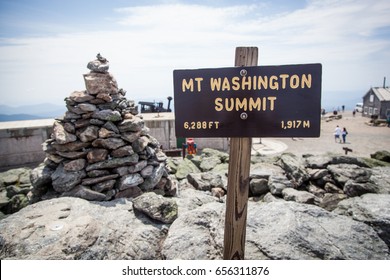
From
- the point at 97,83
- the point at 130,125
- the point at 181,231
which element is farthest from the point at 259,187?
the point at 97,83

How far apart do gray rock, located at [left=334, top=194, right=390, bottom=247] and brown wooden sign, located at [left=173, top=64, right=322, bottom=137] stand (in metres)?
2.82

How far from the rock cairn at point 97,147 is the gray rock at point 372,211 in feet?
18.2

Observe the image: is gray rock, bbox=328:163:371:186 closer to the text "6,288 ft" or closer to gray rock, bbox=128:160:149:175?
gray rock, bbox=128:160:149:175

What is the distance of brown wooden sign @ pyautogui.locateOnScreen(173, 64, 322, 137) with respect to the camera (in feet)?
8.38

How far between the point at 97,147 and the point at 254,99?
6182 mm

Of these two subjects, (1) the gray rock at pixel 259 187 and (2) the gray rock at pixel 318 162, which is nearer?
(1) the gray rock at pixel 259 187

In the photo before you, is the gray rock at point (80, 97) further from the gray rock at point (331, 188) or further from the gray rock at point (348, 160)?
the gray rock at point (348, 160)

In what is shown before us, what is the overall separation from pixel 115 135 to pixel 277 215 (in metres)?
5.37

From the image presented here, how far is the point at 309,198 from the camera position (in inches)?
288

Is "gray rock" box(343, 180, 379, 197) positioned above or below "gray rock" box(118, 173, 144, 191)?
below

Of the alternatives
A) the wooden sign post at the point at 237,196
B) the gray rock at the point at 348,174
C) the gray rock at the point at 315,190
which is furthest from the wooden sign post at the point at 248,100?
the gray rock at the point at 348,174

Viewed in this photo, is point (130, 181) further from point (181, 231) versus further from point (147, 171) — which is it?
point (181, 231)

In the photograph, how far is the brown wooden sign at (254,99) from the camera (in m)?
2.55

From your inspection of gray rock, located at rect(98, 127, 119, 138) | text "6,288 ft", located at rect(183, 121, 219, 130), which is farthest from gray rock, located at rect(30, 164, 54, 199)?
text "6,288 ft", located at rect(183, 121, 219, 130)
